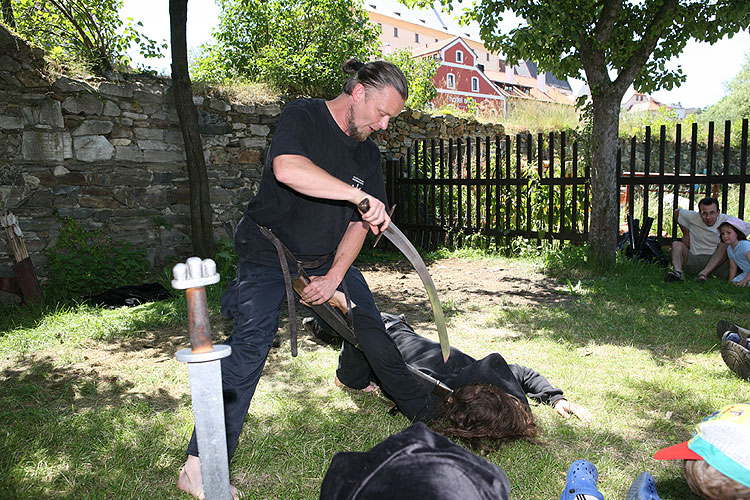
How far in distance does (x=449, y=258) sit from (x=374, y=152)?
255 inches

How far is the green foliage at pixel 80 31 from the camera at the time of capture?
6.96m

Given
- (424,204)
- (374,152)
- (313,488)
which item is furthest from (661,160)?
(313,488)

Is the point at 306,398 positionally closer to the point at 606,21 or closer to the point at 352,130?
the point at 352,130

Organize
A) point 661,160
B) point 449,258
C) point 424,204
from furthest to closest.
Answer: point 424,204, point 449,258, point 661,160

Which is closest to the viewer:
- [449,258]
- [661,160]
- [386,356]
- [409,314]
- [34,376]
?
[386,356]

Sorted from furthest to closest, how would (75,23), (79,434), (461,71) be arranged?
→ 1. (461,71)
2. (75,23)
3. (79,434)

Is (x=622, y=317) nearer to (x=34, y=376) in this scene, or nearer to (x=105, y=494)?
(x=105, y=494)

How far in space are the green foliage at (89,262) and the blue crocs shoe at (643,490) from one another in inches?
249

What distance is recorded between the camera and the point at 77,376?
378cm

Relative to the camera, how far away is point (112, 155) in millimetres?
6855

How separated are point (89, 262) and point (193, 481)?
5169 mm

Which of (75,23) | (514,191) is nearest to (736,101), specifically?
(514,191)

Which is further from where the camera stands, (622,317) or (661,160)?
(661,160)

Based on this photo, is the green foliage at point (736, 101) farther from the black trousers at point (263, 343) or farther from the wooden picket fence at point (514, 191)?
the black trousers at point (263, 343)
